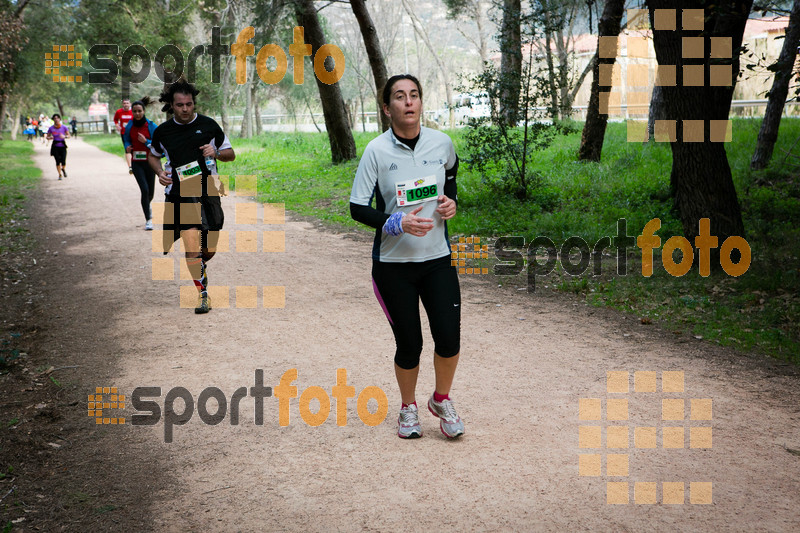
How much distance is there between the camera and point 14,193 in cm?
1964

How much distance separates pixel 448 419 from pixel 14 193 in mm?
18820

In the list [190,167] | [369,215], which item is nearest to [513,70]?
[190,167]

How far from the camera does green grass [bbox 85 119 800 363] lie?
7.32 metres

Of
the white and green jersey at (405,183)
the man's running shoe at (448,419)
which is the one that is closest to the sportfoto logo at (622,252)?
the man's running shoe at (448,419)

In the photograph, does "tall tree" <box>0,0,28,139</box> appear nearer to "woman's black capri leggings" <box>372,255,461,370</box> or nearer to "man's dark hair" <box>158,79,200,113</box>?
"man's dark hair" <box>158,79,200,113</box>

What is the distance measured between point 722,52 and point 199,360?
6.97 metres

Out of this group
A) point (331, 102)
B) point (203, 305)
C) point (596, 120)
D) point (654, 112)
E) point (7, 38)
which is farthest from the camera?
point (7, 38)

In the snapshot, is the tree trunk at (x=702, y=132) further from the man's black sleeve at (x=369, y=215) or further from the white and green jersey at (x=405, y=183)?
the man's black sleeve at (x=369, y=215)

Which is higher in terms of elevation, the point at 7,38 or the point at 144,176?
the point at 7,38

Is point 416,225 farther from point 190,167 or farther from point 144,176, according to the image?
point 144,176

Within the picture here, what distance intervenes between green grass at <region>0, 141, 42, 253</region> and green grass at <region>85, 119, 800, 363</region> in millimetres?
5413

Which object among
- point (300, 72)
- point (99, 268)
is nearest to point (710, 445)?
point (99, 268)

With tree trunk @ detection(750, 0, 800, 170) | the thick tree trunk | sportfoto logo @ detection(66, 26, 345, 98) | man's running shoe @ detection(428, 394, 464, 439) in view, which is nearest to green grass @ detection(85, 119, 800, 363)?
tree trunk @ detection(750, 0, 800, 170)

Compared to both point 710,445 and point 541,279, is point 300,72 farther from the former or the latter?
point 710,445
